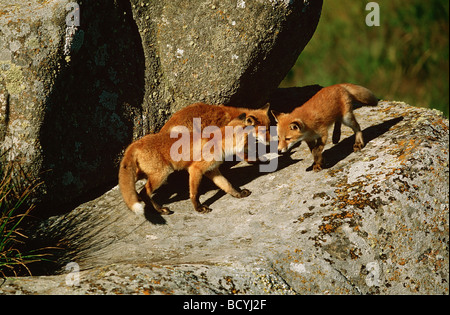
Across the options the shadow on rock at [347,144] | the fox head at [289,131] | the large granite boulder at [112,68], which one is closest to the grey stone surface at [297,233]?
the shadow on rock at [347,144]

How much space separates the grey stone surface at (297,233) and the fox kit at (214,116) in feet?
2.20

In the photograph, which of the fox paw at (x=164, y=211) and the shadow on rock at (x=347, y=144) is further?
the shadow on rock at (x=347, y=144)

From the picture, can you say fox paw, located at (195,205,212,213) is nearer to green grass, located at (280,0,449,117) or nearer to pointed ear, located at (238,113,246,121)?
pointed ear, located at (238,113,246,121)

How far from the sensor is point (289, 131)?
6547mm

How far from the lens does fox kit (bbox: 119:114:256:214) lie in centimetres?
618

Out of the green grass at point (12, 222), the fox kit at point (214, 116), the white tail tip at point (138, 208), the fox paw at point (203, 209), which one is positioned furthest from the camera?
the fox kit at point (214, 116)

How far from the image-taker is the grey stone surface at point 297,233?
445 centimetres

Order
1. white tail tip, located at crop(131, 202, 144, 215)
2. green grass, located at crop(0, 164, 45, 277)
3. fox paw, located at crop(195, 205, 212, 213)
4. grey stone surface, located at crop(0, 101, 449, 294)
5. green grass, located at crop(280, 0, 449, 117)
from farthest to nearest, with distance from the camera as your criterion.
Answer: green grass, located at crop(280, 0, 449, 117), fox paw, located at crop(195, 205, 212, 213), white tail tip, located at crop(131, 202, 144, 215), green grass, located at crop(0, 164, 45, 277), grey stone surface, located at crop(0, 101, 449, 294)

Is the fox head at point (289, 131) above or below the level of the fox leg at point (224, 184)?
above

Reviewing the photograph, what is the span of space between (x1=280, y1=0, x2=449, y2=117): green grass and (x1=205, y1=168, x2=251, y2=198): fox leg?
6.27m

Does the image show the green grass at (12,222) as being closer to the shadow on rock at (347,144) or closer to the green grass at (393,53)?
the shadow on rock at (347,144)

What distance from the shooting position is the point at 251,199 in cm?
611

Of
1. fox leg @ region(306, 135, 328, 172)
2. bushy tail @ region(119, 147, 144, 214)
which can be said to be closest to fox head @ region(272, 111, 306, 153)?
fox leg @ region(306, 135, 328, 172)

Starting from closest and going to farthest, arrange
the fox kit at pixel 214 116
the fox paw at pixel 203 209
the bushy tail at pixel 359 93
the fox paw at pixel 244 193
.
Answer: the fox paw at pixel 203 209, the fox paw at pixel 244 193, the fox kit at pixel 214 116, the bushy tail at pixel 359 93
